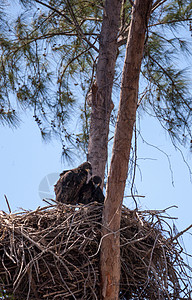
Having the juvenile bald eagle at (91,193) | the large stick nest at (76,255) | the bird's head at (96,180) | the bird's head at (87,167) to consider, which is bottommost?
the large stick nest at (76,255)

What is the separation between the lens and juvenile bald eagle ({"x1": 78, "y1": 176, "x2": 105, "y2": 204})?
3.83m

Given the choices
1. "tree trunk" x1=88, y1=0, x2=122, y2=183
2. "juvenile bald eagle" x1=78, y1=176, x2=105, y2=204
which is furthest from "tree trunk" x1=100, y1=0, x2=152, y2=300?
"tree trunk" x1=88, y1=0, x2=122, y2=183

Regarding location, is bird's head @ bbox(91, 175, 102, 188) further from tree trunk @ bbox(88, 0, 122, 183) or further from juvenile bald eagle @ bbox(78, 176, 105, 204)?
tree trunk @ bbox(88, 0, 122, 183)

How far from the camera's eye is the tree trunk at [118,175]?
125 inches

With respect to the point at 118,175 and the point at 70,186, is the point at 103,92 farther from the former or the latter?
the point at 118,175

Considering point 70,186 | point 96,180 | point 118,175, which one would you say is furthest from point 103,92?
point 118,175

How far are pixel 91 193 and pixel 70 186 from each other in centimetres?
19

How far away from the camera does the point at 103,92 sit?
182 inches

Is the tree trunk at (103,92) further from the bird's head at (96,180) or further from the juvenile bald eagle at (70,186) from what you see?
the juvenile bald eagle at (70,186)

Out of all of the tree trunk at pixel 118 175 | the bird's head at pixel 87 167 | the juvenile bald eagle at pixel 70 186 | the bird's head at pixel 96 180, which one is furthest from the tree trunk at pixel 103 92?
the tree trunk at pixel 118 175

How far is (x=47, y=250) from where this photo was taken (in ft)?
10.1

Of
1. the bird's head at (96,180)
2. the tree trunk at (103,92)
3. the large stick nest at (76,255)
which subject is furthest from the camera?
the tree trunk at (103,92)

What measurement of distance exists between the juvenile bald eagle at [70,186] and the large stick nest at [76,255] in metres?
0.42

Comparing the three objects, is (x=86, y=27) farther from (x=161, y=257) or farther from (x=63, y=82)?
(x=161, y=257)
